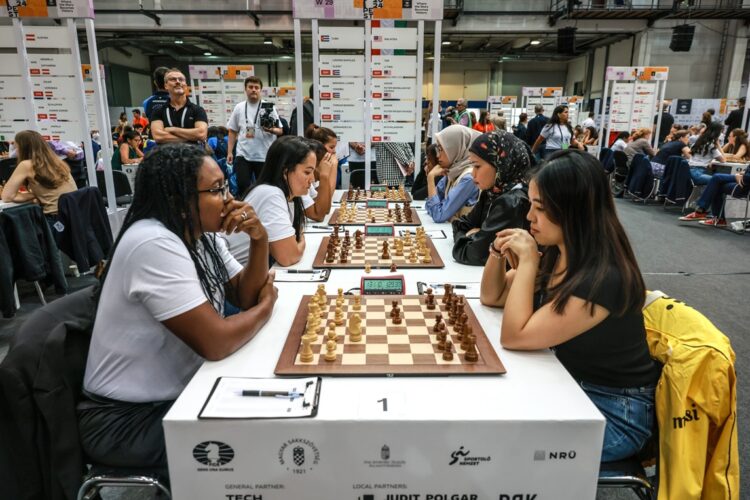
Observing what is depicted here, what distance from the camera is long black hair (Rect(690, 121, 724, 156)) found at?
737 cm

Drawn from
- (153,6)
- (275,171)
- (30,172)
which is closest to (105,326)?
(275,171)

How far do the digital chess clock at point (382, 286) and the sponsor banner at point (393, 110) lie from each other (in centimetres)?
383

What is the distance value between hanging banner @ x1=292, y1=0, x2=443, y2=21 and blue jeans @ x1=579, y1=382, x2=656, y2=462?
4.64 m

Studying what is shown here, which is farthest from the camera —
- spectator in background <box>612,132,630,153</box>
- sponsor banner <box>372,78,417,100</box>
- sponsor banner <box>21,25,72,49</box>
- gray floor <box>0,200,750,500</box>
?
spectator in background <box>612,132,630,153</box>

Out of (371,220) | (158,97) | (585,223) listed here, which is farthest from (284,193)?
(158,97)

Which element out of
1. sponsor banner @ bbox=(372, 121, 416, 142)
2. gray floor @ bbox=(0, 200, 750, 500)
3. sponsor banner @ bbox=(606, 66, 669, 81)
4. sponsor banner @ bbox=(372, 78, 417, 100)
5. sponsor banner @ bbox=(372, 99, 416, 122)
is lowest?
gray floor @ bbox=(0, 200, 750, 500)

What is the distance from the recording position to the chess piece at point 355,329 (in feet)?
4.74

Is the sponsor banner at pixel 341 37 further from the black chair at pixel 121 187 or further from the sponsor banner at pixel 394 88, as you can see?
the black chair at pixel 121 187

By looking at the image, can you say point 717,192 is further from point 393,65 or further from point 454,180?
point 454,180

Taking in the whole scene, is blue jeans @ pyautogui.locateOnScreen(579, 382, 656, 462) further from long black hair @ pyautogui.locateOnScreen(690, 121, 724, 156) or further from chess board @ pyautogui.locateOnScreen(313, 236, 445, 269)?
long black hair @ pyautogui.locateOnScreen(690, 121, 724, 156)

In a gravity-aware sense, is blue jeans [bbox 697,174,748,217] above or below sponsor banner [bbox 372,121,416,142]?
below

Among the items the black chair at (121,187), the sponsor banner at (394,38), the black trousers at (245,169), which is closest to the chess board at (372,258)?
the black trousers at (245,169)

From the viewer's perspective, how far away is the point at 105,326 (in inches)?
51.8

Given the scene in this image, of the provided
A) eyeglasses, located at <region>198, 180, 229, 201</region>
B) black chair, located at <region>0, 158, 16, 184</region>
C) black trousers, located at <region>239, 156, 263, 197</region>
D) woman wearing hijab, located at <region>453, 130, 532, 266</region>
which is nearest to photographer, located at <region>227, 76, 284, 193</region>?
black trousers, located at <region>239, 156, 263, 197</region>
